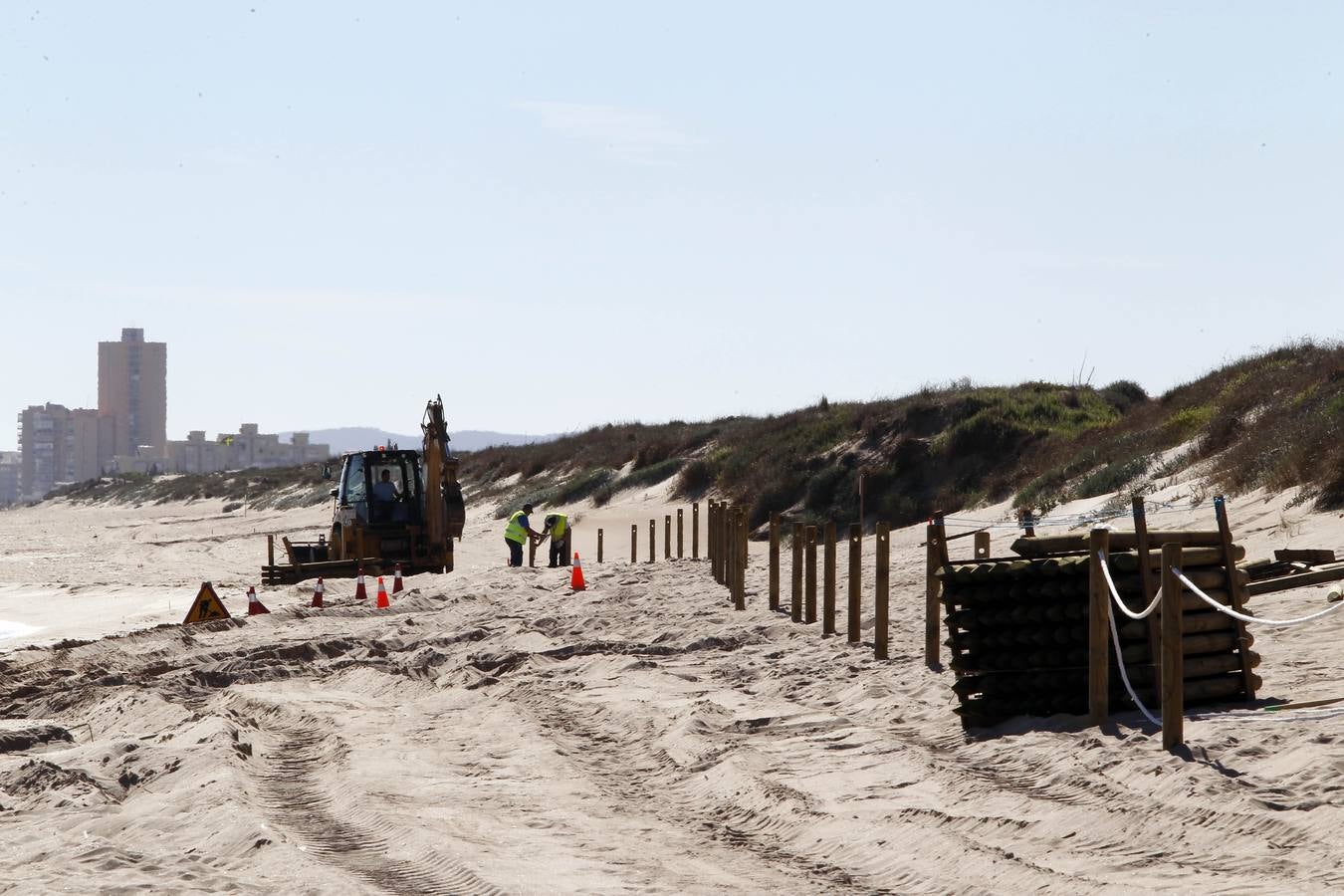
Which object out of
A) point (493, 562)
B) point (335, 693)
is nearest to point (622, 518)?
point (493, 562)

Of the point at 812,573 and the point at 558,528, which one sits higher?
the point at 558,528

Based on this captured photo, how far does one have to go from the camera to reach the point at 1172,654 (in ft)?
26.5

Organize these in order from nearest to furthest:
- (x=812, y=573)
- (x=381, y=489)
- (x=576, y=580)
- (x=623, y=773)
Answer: (x=623, y=773)
(x=812, y=573)
(x=576, y=580)
(x=381, y=489)

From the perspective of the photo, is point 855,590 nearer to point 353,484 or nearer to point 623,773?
point 623,773

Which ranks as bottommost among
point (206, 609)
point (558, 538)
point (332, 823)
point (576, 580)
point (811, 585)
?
point (332, 823)

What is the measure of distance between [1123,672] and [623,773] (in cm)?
318

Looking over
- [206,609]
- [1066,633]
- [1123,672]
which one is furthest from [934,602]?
[206,609]

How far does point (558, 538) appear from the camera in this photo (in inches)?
1107

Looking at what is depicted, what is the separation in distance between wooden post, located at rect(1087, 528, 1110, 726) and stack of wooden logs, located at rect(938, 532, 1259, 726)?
34 cm

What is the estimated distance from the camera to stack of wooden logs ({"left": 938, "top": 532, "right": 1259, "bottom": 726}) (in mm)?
9430

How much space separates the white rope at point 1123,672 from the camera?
874 centimetres

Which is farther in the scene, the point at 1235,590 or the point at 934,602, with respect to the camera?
the point at 934,602

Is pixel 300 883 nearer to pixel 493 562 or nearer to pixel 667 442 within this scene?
pixel 493 562

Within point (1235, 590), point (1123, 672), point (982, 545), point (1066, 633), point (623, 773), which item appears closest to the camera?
point (1123, 672)
